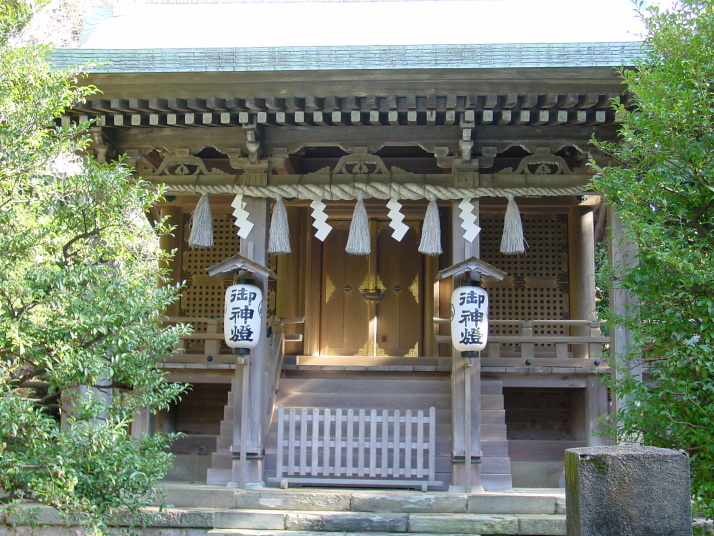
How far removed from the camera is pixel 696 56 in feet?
18.9

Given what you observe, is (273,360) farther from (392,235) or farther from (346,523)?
(346,523)

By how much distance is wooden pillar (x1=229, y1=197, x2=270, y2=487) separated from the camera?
8.52 meters

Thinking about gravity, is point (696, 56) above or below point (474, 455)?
above

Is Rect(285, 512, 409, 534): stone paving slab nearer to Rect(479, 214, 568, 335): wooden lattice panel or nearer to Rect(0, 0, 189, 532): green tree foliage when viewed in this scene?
Rect(0, 0, 189, 532): green tree foliage

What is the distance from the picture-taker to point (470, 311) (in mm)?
8383

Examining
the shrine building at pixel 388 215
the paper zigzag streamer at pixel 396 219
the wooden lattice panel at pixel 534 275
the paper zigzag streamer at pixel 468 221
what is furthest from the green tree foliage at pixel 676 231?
the wooden lattice panel at pixel 534 275

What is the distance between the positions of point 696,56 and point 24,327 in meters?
5.10

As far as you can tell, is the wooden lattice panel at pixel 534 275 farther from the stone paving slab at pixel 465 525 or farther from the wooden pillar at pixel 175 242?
the wooden pillar at pixel 175 242

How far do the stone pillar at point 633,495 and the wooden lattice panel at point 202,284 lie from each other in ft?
24.2

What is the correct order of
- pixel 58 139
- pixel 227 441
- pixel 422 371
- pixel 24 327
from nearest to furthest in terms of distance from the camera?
pixel 24 327, pixel 58 139, pixel 227 441, pixel 422 371

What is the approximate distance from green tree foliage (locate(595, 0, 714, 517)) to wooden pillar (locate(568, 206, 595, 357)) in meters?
4.81

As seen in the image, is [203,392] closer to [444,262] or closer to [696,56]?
[444,262]

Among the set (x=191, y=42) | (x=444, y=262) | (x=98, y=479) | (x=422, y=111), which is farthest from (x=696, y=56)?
(x=191, y=42)

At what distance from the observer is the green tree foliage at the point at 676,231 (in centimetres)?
549
